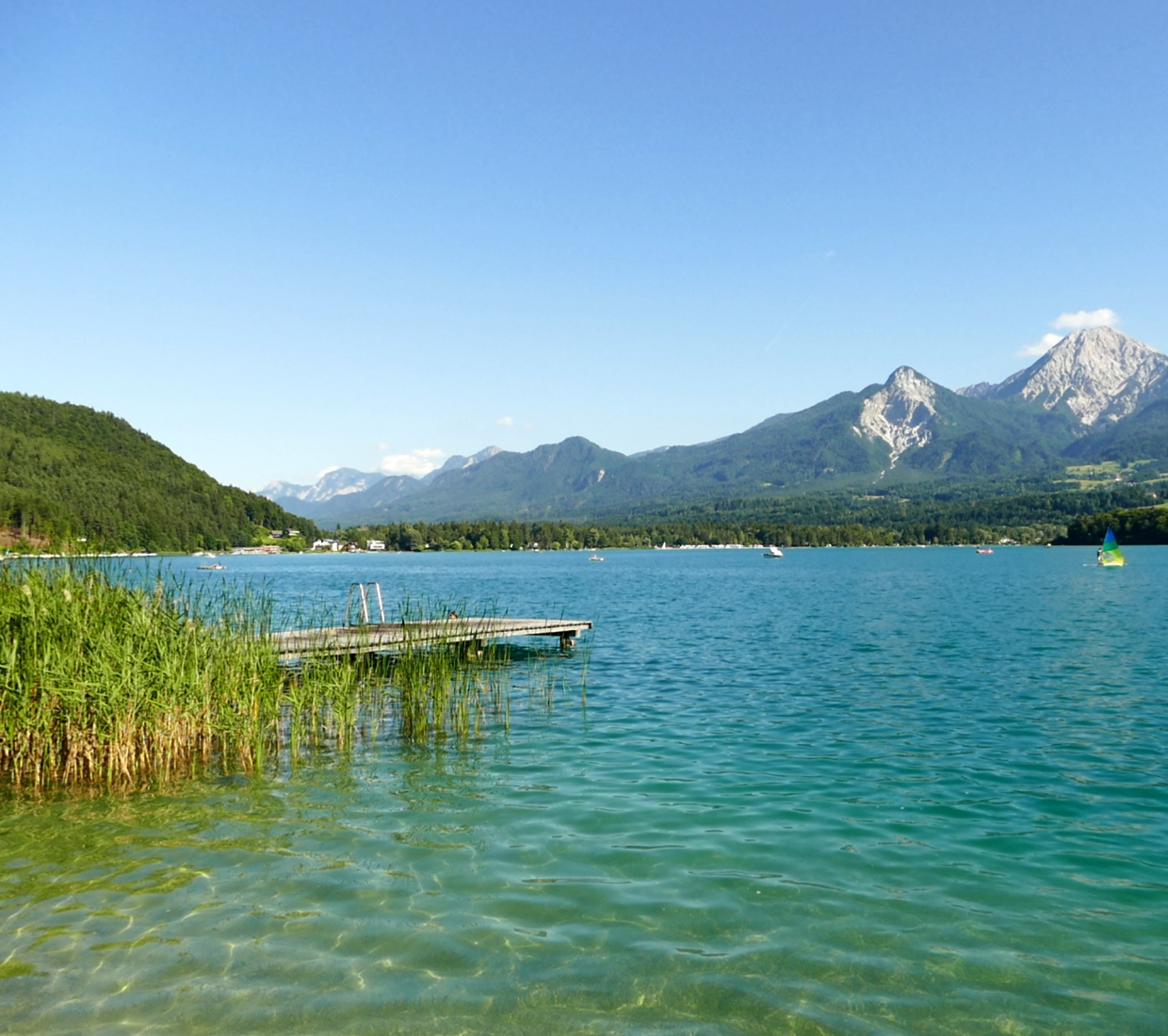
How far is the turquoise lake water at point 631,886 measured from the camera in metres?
6.32

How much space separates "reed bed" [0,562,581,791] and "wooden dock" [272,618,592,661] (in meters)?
1.62

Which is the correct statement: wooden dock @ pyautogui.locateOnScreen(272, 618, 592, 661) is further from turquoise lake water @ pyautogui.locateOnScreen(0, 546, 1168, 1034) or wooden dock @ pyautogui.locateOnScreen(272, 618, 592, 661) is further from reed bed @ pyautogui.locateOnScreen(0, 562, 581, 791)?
turquoise lake water @ pyautogui.locateOnScreen(0, 546, 1168, 1034)

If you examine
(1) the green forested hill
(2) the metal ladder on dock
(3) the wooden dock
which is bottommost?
(3) the wooden dock

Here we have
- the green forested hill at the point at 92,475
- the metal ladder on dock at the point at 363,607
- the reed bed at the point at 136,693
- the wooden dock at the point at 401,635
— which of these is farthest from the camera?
the green forested hill at the point at 92,475

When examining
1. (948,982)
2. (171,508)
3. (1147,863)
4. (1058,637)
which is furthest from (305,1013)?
(171,508)

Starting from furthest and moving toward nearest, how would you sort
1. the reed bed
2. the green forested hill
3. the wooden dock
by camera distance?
the green forested hill, the wooden dock, the reed bed

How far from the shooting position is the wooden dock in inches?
709

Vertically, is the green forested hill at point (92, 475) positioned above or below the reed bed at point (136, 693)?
above

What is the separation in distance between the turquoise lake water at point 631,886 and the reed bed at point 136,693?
31.1 inches

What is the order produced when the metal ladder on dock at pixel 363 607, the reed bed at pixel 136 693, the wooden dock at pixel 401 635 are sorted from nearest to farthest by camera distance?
the reed bed at pixel 136 693
the wooden dock at pixel 401 635
the metal ladder on dock at pixel 363 607

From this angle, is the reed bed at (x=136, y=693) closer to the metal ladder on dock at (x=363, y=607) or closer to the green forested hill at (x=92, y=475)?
the metal ladder on dock at (x=363, y=607)

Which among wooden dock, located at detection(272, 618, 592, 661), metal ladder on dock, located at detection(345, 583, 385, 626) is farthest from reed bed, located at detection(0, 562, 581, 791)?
metal ladder on dock, located at detection(345, 583, 385, 626)

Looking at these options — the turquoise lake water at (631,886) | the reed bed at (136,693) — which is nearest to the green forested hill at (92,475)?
the reed bed at (136,693)

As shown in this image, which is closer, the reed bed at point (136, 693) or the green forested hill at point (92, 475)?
the reed bed at point (136, 693)
